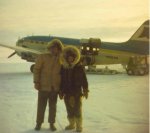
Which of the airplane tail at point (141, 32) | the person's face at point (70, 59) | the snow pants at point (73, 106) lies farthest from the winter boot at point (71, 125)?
the airplane tail at point (141, 32)

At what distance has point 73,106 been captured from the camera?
137 cm

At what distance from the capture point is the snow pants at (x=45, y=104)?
1.34m

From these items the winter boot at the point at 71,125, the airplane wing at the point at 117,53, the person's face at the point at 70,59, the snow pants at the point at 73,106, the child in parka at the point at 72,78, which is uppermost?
the airplane wing at the point at 117,53

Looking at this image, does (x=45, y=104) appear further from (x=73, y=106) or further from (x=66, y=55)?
(x=66, y=55)

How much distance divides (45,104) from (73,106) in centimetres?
13

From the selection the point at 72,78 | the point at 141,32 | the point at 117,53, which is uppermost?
the point at 141,32

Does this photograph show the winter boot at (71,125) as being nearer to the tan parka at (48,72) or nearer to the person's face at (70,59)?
the tan parka at (48,72)

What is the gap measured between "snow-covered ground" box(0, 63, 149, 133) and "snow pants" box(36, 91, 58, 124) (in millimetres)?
26

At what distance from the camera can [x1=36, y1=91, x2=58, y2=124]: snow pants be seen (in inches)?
52.9

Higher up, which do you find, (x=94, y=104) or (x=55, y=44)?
(x=55, y=44)

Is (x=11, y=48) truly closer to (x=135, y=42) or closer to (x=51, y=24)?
(x=51, y=24)

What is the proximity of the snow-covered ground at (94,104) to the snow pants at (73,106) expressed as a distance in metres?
0.02

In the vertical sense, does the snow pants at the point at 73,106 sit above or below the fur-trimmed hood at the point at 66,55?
below

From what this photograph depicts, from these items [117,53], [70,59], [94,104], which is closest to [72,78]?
[70,59]
